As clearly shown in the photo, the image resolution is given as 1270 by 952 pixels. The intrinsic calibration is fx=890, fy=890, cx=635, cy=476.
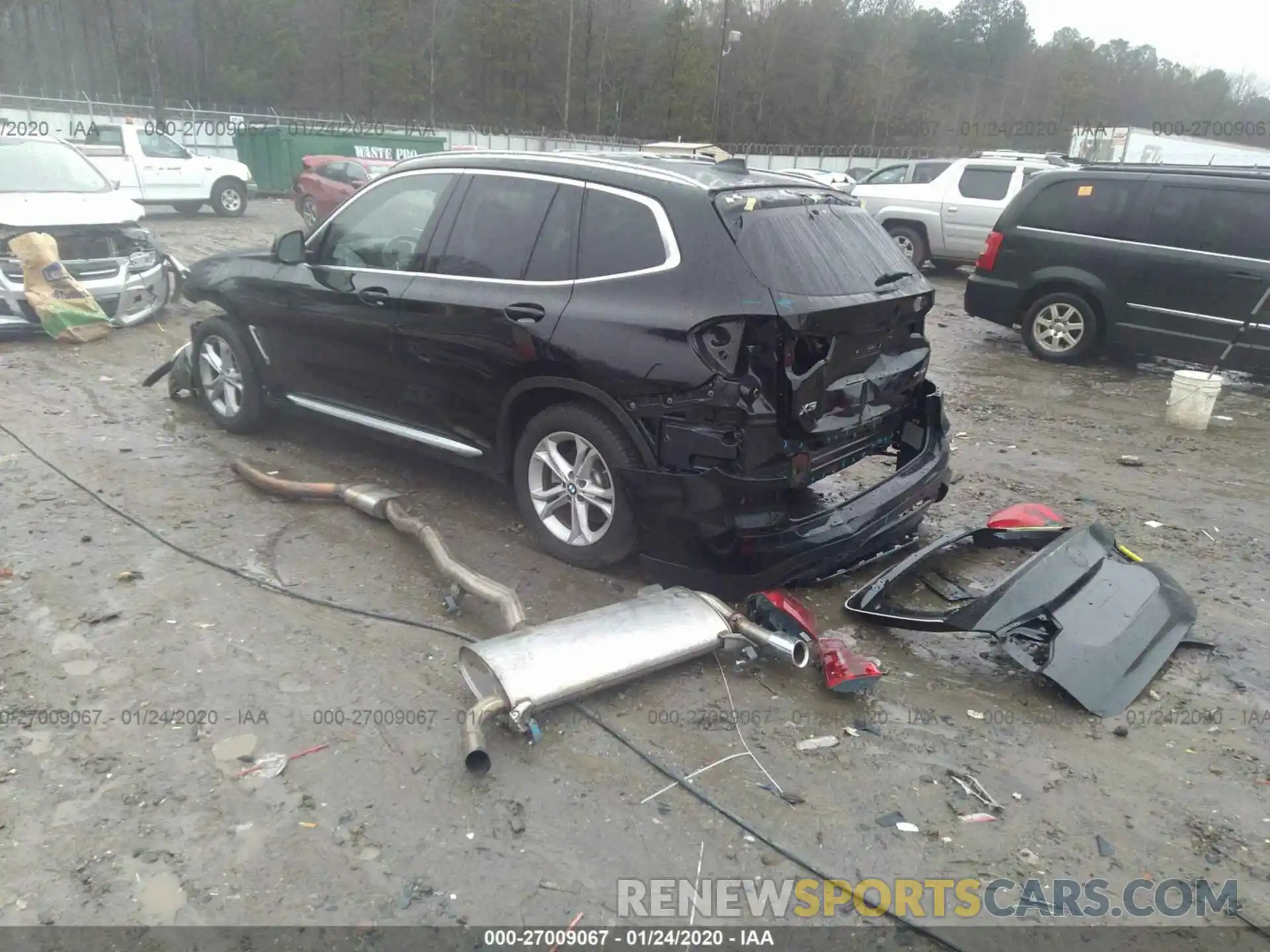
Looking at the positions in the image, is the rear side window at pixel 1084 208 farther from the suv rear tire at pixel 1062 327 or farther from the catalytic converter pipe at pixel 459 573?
the catalytic converter pipe at pixel 459 573

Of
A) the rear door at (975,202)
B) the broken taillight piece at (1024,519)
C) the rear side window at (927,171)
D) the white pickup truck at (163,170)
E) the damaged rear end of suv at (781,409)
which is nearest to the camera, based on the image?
the damaged rear end of suv at (781,409)

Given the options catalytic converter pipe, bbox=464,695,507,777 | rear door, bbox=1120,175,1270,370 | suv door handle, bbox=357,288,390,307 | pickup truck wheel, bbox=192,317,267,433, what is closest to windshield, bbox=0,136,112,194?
pickup truck wheel, bbox=192,317,267,433

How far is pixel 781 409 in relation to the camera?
11.7ft

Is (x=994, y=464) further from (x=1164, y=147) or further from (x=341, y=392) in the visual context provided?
(x=1164, y=147)

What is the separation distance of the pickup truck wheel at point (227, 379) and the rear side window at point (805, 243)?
3455mm

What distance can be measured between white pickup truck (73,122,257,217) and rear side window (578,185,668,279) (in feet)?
53.6

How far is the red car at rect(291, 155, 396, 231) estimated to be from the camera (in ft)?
60.6


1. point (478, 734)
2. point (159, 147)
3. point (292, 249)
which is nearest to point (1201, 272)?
point (292, 249)

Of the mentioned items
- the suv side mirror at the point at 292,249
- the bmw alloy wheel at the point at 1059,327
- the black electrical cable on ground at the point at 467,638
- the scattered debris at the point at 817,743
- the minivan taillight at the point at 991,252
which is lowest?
the scattered debris at the point at 817,743

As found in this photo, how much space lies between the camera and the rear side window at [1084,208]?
8648 mm

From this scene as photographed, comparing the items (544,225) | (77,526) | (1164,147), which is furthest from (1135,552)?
(1164,147)

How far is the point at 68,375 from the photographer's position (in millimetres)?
A: 7277

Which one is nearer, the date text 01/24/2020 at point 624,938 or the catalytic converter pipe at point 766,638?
the date text 01/24/2020 at point 624,938

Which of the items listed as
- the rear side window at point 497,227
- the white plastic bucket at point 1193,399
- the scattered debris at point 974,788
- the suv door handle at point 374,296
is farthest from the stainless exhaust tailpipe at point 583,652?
the white plastic bucket at point 1193,399
